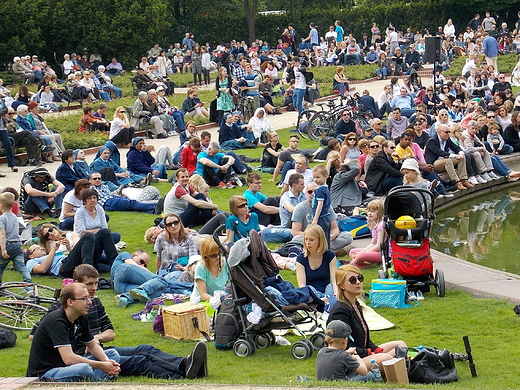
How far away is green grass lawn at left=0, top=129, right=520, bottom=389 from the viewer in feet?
28.7

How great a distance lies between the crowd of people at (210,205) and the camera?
8539 mm

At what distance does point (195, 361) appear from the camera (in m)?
8.65

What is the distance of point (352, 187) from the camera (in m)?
16.0

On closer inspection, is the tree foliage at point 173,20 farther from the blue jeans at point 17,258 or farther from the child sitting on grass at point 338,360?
the child sitting on grass at point 338,360

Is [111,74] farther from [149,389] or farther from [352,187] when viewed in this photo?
[149,389]

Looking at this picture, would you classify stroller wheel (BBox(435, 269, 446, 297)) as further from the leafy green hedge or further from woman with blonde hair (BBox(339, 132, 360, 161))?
the leafy green hedge

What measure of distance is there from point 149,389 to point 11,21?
104ft

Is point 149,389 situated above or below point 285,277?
above

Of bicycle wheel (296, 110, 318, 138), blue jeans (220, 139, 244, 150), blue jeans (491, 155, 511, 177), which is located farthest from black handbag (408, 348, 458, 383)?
bicycle wheel (296, 110, 318, 138)

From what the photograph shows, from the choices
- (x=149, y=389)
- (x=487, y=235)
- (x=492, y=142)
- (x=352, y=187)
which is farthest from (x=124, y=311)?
(x=492, y=142)

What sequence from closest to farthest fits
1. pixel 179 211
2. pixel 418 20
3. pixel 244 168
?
pixel 179 211 → pixel 244 168 → pixel 418 20

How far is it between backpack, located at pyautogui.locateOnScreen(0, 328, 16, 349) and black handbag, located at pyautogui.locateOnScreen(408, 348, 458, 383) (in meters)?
4.26

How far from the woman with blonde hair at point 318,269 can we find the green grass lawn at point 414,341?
2.60 feet

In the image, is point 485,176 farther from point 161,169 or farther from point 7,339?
point 7,339
